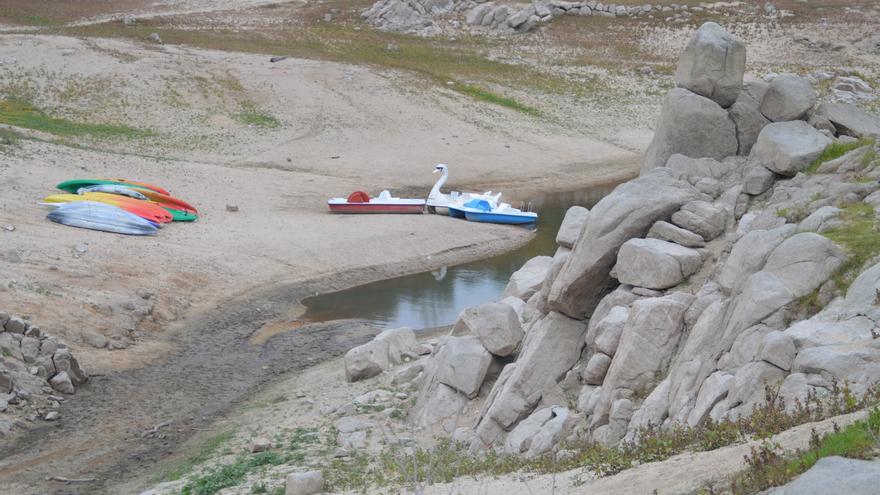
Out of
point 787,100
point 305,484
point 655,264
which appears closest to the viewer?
point 305,484

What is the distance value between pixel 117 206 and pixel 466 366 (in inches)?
822

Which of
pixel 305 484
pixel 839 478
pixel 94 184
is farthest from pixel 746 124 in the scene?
pixel 94 184

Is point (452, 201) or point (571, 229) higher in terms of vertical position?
point (571, 229)

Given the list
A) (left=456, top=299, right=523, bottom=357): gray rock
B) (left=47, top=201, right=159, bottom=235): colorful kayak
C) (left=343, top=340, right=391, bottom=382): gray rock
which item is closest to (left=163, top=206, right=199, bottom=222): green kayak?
(left=47, top=201, right=159, bottom=235): colorful kayak

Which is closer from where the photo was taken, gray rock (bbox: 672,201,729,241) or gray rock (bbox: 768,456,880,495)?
gray rock (bbox: 768,456,880,495)

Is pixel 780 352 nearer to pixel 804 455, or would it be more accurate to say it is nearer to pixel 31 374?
pixel 804 455

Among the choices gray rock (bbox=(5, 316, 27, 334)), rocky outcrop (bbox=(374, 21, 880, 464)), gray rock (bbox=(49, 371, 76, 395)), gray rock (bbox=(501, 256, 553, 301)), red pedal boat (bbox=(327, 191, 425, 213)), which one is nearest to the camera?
rocky outcrop (bbox=(374, 21, 880, 464))

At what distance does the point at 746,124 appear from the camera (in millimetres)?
22625

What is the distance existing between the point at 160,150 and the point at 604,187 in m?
21.6

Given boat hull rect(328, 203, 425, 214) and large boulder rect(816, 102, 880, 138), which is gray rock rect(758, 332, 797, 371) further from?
boat hull rect(328, 203, 425, 214)

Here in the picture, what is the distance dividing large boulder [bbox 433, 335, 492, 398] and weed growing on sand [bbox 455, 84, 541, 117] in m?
44.1

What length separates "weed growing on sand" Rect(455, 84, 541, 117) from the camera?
65.0 meters

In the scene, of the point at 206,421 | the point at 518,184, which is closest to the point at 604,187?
the point at 518,184

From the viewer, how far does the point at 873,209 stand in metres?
17.1
